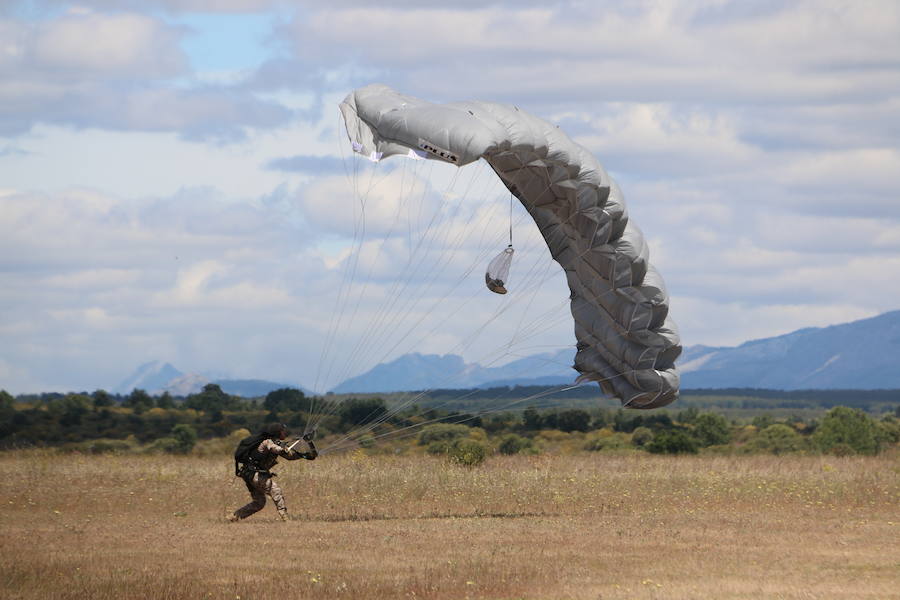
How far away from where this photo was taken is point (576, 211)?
20.1 meters

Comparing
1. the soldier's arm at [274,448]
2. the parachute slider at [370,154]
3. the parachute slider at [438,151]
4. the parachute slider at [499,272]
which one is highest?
the parachute slider at [370,154]

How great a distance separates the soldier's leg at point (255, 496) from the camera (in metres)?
20.0

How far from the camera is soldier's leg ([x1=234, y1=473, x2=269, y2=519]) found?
65.7 ft

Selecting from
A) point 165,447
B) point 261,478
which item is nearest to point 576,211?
point 261,478

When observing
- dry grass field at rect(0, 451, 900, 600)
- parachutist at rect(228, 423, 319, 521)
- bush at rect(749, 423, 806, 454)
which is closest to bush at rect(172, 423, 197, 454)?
dry grass field at rect(0, 451, 900, 600)

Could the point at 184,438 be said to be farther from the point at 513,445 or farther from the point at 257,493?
the point at 257,493

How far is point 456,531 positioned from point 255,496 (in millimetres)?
3228

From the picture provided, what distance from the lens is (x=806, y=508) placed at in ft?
75.8

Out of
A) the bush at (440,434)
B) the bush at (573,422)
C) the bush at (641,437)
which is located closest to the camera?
the bush at (440,434)

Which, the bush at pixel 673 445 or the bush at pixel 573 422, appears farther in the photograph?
the bush at pixel 573 422

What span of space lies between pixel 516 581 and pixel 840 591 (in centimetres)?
370

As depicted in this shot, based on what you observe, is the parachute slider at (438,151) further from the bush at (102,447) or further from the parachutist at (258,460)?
the bush at (102,447)

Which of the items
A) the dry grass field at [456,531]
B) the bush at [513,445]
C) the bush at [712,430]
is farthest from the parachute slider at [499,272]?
the bush at [712,430]

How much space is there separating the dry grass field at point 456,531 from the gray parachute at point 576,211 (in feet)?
8.62
